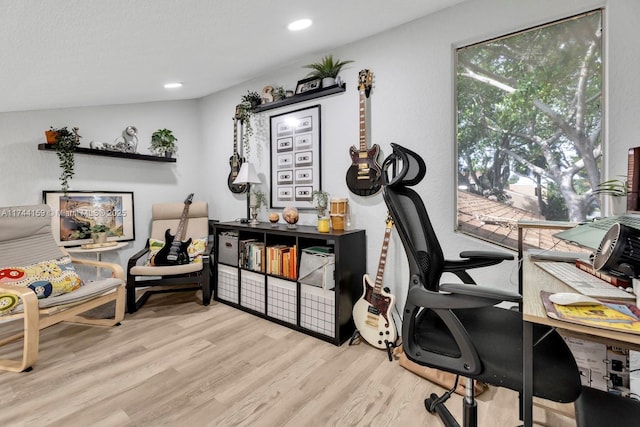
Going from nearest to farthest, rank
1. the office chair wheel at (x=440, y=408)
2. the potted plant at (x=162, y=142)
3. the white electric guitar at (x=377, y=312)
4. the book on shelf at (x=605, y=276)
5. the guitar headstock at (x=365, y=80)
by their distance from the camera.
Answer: the book on shelf at (x=605, y=276)
the office chair wheel at (x=440, y=408)
the white electric guitar at (x=377, y=312)
the guitar headstock at (x=365, y=80)
the potted plant at (x=162, y=142)

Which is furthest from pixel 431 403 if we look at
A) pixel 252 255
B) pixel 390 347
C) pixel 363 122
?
pixel 363 122

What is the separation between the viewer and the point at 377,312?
7.18 ft

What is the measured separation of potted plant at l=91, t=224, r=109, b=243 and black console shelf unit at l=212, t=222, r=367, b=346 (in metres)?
1.15

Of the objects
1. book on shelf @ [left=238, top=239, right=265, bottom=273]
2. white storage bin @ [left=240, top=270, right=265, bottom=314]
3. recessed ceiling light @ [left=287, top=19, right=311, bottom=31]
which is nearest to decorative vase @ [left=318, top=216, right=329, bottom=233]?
book on shelf @ [left=238, top=239, right=265, bottom=273]

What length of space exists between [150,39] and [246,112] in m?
1.43

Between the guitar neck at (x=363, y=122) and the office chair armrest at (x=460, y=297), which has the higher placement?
the guitar neck at (x=363, y=122)

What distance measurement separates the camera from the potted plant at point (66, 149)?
2.79 meters

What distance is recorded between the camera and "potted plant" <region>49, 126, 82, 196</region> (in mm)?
2789

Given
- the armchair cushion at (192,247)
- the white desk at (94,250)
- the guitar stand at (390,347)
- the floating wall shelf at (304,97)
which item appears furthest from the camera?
the armchair cushion at (192,247)

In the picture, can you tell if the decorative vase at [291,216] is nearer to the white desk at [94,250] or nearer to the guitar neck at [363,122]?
the guitar neck at [363,122]

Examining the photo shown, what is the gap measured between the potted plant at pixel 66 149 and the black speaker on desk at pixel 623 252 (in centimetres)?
387

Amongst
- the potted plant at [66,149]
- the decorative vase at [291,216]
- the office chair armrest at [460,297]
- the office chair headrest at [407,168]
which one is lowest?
the office chair armrest at [460,297]

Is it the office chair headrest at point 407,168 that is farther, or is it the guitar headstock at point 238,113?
the guitar headstock at point 238,113

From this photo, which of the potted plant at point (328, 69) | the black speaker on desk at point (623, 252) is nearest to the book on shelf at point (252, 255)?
the potted plant at point (328, 69)
